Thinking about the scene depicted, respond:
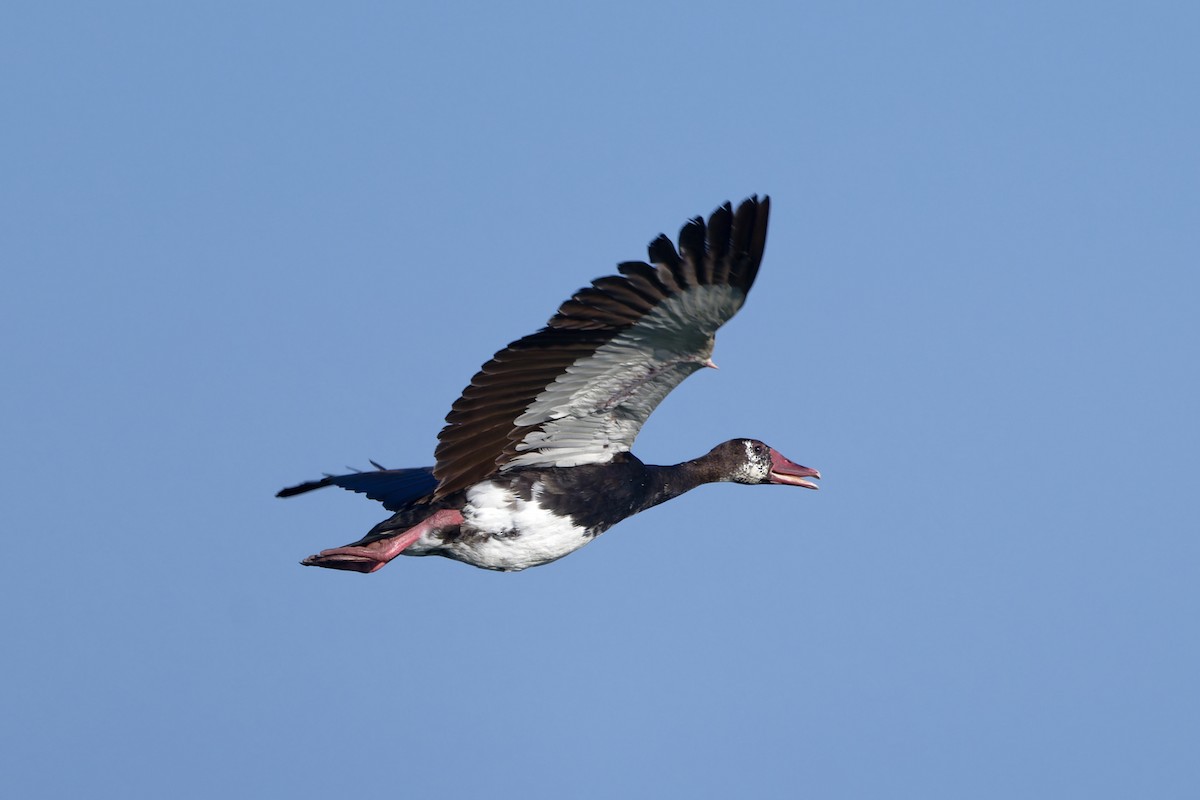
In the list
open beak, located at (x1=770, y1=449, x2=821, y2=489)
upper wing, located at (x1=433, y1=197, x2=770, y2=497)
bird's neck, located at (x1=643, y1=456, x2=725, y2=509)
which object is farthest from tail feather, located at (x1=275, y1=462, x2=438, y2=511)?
open beak, located at (x1=770, y1=449, x2=821, y2=489)

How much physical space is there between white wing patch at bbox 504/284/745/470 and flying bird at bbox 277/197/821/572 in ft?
0.04

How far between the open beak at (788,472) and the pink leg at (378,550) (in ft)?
11.0

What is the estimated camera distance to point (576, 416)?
1138 cm

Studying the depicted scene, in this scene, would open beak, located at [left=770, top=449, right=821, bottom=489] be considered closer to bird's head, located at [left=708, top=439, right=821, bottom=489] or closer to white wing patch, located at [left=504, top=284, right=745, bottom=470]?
bird's head, located at [left=708, top=439, right=821, bottom=489]

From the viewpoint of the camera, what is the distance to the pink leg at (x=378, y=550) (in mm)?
10852

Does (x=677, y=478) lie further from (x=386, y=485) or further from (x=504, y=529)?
(x=386, y=485)

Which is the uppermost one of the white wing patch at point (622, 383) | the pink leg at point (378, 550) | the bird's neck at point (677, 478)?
the white wing patch at point (622, 383)

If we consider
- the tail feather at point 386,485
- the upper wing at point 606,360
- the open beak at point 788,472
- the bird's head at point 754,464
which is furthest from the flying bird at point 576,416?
the open beak at point 788,472

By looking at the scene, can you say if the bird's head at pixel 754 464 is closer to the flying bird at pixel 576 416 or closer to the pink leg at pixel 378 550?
the flying bird at pixel 576 416

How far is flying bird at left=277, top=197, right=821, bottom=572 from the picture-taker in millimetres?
9930

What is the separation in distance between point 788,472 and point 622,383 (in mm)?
3038

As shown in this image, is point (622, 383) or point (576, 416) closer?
point (622, 383)

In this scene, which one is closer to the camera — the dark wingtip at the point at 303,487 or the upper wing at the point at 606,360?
the upper wing at the point at 606,360

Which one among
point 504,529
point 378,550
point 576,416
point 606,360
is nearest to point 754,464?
point 576,416
